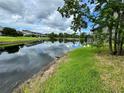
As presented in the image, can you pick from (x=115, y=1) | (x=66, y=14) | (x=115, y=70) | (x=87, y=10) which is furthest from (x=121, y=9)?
(x=115, y=70)

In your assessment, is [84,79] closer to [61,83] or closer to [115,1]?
[61,83]

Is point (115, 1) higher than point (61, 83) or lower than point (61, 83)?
higher

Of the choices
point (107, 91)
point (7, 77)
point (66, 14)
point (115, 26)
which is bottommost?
point (7, 77)

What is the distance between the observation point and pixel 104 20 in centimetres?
2461

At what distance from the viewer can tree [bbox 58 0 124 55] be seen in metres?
24.6

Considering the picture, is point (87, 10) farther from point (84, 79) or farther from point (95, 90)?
point (95, 90)

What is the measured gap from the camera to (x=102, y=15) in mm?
25031

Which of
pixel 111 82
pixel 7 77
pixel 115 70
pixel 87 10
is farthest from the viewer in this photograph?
pixel 87 10

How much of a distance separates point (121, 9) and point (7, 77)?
589 inches

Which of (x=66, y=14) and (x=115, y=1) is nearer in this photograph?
(x=115, y=1)

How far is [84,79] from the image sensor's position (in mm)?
12906

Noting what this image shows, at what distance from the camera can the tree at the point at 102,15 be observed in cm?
2462

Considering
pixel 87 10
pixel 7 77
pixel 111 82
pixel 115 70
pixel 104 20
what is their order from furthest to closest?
1. pixel 87 10
2. pixel 104 20
3. pixel 7 77
4. pixel 115 70
5. pixel 111 82

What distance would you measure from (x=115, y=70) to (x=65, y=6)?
524 inches
